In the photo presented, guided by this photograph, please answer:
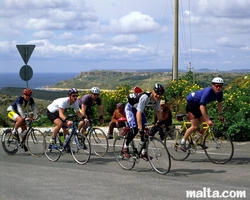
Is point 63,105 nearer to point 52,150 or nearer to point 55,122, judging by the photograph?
point 55,122

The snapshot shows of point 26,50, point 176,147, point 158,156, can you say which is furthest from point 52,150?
point 26,50

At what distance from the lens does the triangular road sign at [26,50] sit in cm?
1928

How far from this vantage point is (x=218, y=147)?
11414 millimetres

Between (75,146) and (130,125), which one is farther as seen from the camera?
(75,146)

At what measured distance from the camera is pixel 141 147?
34.4ft

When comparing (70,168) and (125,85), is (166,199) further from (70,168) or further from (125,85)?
→ (125,85)

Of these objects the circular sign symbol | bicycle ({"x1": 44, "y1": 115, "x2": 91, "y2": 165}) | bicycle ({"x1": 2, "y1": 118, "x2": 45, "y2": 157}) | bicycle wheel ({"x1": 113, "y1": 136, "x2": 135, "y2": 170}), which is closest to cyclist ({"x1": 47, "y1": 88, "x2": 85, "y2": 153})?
bicycle ({"x1": 44, "y1": 115, "x2": 91, "y2": 165})

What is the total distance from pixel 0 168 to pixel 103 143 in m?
2.65

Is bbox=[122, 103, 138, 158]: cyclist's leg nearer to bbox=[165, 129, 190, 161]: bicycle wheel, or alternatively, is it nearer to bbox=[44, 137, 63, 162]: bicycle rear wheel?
bbox=[165, 129, 190, 161]: bicycle wheel

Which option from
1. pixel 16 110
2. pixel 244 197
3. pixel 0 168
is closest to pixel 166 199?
pixel 244 197

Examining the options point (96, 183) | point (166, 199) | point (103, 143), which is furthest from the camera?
Answer: point (103, 143)

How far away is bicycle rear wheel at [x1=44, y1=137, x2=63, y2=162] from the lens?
12.3 meters

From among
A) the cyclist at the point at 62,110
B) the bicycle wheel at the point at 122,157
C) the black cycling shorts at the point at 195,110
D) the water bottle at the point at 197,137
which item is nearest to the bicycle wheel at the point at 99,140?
the cyclist at the point at 62,110

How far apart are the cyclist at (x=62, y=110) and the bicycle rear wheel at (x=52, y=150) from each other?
0.39ft
